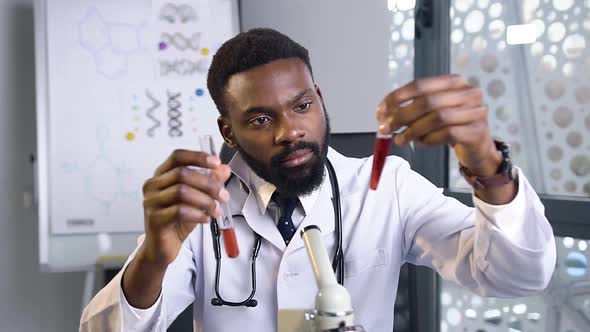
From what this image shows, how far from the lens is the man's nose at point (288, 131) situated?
44.4 inches

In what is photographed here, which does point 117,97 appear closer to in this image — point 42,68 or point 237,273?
point 42,68

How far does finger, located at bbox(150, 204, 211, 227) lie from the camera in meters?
0.84

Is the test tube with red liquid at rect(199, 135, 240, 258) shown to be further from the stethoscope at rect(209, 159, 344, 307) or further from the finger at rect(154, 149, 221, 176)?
the stethoscope at rect(209, 159, 344, 307)

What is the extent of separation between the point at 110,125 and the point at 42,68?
0.31 m

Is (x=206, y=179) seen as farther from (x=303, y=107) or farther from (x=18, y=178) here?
(x=18, y=178)

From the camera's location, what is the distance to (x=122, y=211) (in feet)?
7.80

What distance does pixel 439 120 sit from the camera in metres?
0.77

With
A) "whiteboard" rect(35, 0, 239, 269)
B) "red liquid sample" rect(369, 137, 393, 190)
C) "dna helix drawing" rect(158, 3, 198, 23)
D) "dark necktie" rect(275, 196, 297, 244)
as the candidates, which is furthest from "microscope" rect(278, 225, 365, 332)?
"dna helix drawing" rect(158, 3, 198, 23)

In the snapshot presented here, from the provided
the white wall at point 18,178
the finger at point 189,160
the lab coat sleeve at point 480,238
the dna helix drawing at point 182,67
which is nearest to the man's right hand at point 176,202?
the finger at point 189,160

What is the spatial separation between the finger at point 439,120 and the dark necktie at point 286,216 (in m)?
0.49

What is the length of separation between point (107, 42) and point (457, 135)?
1.86 metres

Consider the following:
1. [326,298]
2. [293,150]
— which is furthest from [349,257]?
[326,298]

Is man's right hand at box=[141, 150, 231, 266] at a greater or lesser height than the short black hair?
lesser

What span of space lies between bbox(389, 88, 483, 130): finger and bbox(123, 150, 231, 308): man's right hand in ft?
0.75
